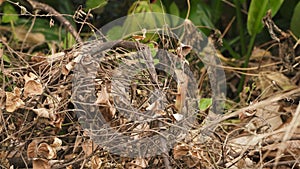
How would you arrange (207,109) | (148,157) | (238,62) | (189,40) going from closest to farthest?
(148,157)
(207,109)
(189,40)
(238,62)

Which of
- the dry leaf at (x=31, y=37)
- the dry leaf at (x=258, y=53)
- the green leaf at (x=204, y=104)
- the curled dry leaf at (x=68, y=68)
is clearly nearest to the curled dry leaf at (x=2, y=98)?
the curled dry leaf at (x=68, y=68)

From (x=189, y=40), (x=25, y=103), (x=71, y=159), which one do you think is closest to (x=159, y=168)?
(x=71, y=159)

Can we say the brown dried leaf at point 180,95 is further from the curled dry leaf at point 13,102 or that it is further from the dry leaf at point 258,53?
the dry leaf at point 258,53

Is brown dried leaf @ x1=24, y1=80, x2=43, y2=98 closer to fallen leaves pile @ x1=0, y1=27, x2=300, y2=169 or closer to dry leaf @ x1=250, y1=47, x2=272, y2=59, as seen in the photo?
fallen leaves pile @ x1=0, y1=27, x2=300, y2=169

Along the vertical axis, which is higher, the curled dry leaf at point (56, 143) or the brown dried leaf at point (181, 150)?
the curled dry leaf at point (56, 143)

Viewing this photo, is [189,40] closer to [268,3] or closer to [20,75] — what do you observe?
[268,3]

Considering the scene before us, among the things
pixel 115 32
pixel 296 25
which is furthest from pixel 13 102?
pixel 296 25

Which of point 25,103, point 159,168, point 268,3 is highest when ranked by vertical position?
point 268,3

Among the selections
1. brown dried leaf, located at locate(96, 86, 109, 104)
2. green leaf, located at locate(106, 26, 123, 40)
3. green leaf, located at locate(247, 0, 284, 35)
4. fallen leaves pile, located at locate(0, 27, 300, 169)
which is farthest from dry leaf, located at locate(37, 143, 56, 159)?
green leaf, located at locate(247, 0, 284, 35)

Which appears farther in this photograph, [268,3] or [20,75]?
[268,3]
